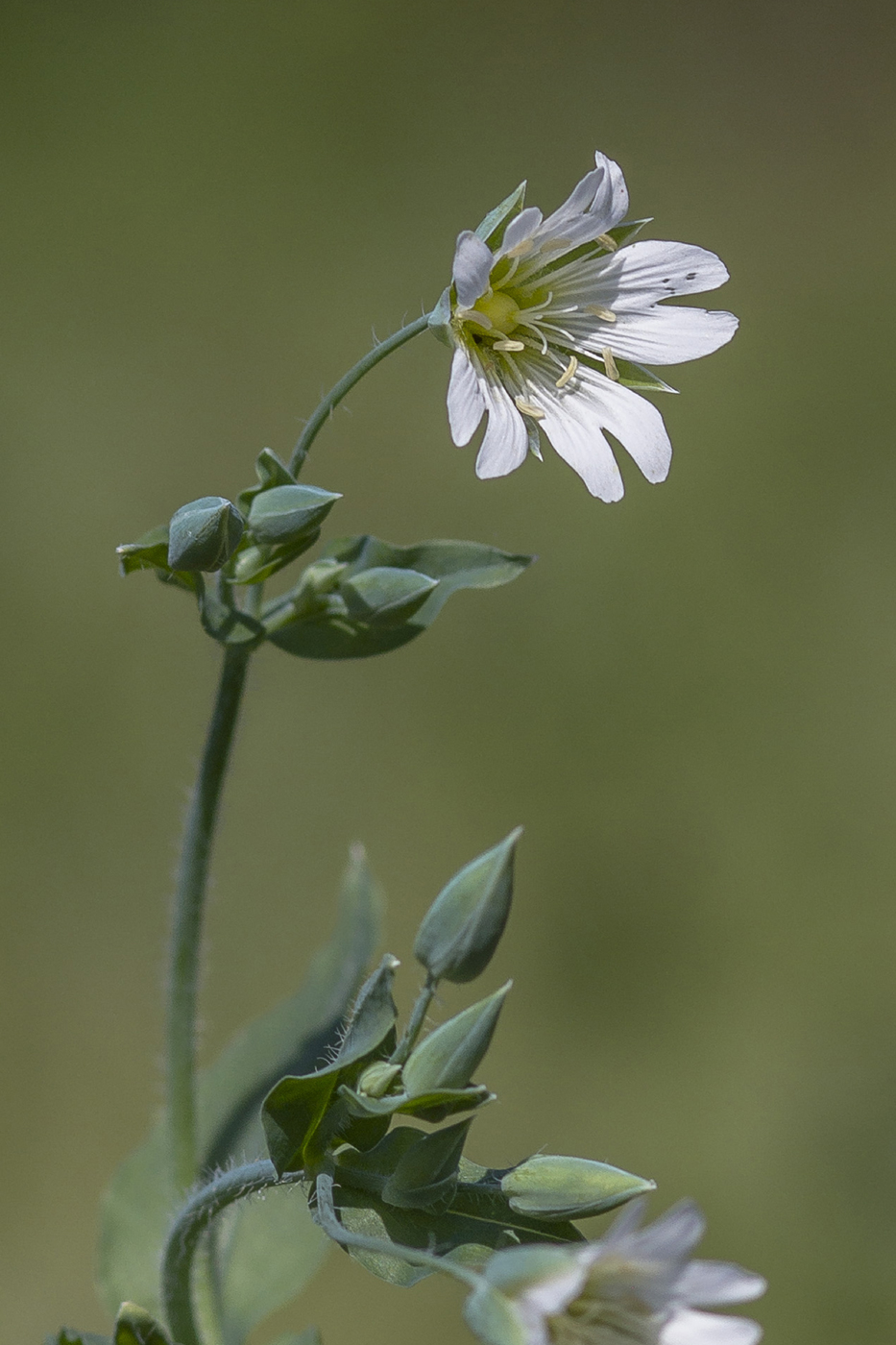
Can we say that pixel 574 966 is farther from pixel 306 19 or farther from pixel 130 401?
pixel 306 19

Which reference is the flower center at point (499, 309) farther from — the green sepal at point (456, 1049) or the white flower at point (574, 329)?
the green sepal at point (456, 1049)

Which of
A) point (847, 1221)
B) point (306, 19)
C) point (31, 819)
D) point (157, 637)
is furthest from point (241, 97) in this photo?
point (847, 1221)

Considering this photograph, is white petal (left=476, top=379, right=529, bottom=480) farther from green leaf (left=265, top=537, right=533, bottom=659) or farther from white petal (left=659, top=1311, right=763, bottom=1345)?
white petal (left=659, top=1311, right=763, bottom=1345)

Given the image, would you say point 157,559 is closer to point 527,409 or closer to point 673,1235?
point 527,409

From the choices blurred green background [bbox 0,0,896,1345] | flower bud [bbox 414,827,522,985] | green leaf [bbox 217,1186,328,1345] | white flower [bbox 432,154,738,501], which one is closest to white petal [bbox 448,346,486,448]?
white flower [bbox 432,154,738,501]

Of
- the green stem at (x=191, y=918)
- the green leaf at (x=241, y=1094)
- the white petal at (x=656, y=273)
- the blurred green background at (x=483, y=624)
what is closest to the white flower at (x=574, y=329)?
the white petal at (x=656, y=273)

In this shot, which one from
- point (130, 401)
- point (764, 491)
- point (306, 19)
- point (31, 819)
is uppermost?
point (306, 19)

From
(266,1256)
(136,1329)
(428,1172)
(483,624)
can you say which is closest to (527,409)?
(428,1172)

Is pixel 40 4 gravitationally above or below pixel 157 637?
above
